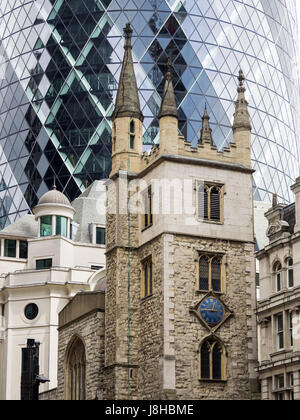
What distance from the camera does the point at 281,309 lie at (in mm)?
43031

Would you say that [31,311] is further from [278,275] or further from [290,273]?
[290,273]

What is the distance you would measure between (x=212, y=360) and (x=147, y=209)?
7.39 metres

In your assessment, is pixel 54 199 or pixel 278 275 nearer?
pixel 278 275

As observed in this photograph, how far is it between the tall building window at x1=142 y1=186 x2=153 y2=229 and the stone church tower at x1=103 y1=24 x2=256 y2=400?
0.06m

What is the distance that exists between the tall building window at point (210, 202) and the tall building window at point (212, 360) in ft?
18.1

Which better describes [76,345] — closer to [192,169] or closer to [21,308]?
[192,169]

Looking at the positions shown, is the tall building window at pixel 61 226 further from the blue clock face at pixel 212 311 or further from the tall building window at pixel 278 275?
the tall building window at pixel 278 275

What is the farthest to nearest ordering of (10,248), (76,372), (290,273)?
(10,248) < (76,372) < (290,273)

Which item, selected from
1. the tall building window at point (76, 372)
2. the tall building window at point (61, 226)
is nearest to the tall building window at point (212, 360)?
the tall building window at point (76, 372)

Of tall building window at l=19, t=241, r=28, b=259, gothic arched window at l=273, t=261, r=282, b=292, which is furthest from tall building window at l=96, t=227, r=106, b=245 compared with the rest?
gothic arched window at l=273, t=261, r=282, b=292

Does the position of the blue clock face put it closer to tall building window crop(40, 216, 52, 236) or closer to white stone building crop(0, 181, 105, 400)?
white stone building crop(0, 181, 105, 400)

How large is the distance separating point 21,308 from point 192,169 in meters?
22.5

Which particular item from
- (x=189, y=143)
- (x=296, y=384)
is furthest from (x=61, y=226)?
(x=296, y=384)

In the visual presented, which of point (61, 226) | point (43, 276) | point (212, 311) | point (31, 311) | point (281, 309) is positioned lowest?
point (281, 309)
